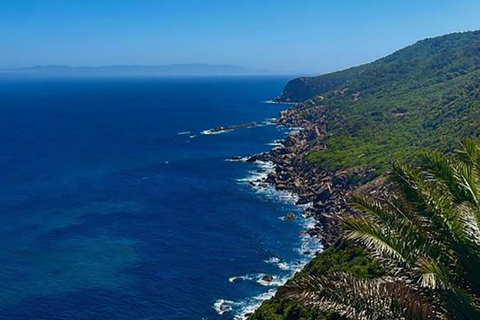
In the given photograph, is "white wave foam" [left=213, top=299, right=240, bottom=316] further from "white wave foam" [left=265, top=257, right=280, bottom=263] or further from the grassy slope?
"white wave foam" [left=265, top=257, right=280, bottom=263]

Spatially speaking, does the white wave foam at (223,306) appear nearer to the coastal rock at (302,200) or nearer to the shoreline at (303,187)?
the shoreline at (303,187)

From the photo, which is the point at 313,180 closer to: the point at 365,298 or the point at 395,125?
the point at 395,125

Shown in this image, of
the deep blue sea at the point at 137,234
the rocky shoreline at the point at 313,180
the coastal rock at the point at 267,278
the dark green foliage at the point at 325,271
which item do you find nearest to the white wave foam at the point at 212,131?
the deep blue sea at the point at 137,234

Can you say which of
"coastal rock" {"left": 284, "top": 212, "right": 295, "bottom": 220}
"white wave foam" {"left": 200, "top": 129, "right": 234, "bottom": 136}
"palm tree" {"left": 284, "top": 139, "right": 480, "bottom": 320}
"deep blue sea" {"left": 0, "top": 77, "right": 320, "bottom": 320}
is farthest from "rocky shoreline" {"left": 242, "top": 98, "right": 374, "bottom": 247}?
"palm tree" {"left": 284, "top": 139, "right": 480, "bottom": 320}

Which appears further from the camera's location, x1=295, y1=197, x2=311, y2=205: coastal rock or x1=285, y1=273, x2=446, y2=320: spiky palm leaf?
x1=295, y1=197, x2=311, y2=205: coastal rock

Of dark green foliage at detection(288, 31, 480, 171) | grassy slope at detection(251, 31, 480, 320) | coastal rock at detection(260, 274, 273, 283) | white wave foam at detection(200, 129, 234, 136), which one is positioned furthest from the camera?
white wave foam at detection(200, 129, 234, 136)

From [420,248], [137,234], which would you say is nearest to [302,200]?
[137,234]
